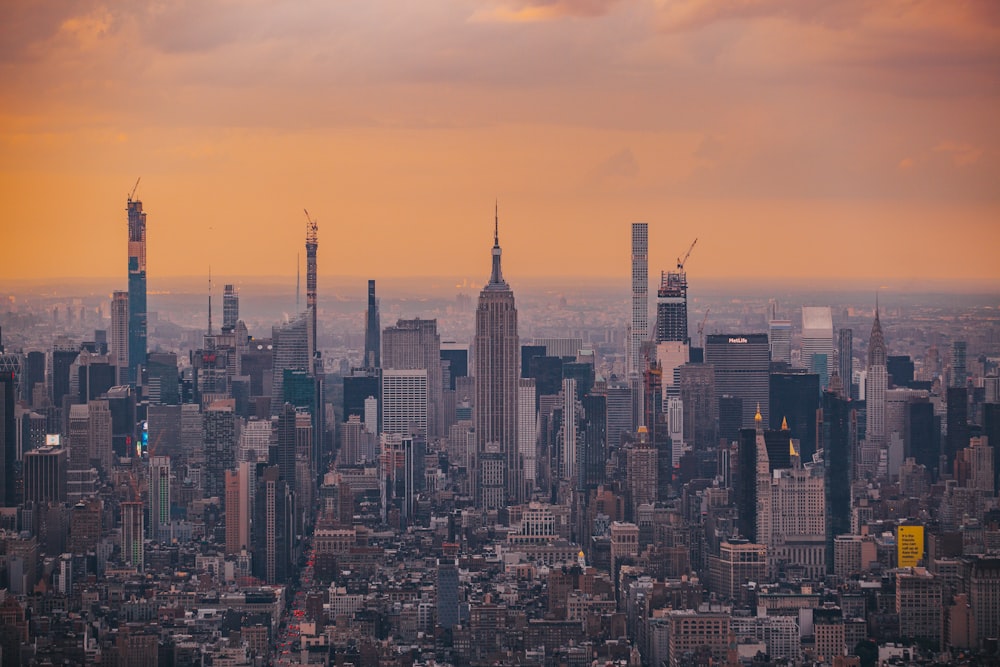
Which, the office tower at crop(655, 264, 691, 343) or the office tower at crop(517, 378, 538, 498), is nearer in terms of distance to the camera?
the office tower at crop(655, 264, 691, 343)

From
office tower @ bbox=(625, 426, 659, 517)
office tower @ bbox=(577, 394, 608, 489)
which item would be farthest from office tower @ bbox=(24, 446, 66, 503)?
office tower @ bbox=(577, 394, 608, 489)

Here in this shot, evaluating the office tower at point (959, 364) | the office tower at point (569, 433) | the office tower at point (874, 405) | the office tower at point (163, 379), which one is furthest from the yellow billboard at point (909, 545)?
the office tower at point (163, 379)

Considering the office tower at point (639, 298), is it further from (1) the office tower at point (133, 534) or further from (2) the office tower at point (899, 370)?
(1) the office tower at point (133, 534)

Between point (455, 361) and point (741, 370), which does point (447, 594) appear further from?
point (455, 361)

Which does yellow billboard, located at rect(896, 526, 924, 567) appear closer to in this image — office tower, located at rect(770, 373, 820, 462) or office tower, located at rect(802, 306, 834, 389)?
office tower, located at rect(802, 306, 834, 389)

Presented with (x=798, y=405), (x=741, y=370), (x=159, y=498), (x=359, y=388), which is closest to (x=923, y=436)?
(x=798, y=405)
